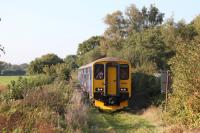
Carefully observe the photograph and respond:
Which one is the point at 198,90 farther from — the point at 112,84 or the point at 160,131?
the point at 112,84

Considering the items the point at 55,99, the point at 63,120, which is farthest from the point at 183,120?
the point at 55,99

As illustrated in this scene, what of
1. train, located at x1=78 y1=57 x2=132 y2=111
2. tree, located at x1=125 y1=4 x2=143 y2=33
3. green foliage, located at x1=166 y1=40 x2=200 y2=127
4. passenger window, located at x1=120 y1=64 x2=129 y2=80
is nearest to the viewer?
green foliage, located at x1=166 y1=40 x2=200 y2=127

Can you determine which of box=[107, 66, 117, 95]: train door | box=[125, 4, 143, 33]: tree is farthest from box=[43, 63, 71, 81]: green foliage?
box=[107, 66, 117, 95]: train door

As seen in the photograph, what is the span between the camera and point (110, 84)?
24.8 metres

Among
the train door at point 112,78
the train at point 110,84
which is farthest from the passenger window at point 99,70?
the train door at point 112,78

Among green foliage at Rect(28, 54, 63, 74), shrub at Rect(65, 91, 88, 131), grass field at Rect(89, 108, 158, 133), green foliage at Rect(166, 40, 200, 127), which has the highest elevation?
green foliage at Rect(28, 54, 63, 74)

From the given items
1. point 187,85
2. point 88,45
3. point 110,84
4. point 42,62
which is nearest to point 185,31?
point 110,84

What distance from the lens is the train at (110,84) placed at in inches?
963

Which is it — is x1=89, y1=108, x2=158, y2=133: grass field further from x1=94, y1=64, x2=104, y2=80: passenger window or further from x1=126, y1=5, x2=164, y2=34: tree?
x1=126, y1=5, x2=164, y2=34: tree

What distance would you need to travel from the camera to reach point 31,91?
19.2m

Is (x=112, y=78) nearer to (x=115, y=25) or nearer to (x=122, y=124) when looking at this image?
(x=122, y=124)

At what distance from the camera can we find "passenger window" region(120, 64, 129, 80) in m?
24.8

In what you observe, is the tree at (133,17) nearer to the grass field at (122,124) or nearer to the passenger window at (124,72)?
the passenger window at (124,72)

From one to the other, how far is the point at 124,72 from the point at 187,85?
9.79 metres
